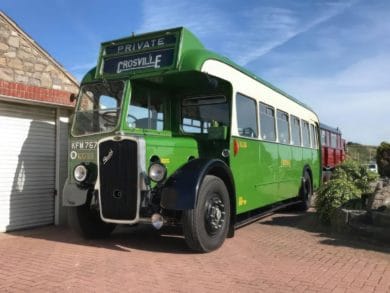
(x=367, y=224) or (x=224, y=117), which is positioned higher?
(x=224, y=117)

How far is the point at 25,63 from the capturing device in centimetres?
984

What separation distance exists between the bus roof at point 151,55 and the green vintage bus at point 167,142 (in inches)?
0.7

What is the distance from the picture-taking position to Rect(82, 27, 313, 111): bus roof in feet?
24.2

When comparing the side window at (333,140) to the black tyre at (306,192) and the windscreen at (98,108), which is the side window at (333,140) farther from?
the windscreen at (98,108)

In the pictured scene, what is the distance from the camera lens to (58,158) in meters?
9.82

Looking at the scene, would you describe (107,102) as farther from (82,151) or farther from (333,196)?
(333,196)

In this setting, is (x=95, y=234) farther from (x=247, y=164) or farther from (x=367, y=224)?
(x=367, y=224)

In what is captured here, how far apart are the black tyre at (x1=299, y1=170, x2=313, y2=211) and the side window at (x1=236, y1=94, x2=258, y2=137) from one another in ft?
14.7

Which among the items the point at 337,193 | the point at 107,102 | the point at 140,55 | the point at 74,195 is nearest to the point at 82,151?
the point at 74,195

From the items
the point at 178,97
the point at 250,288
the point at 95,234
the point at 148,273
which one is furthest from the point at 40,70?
the point at 250,288

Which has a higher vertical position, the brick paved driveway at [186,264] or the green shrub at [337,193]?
the green shrub at [337,193]

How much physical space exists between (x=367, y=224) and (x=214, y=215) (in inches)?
116

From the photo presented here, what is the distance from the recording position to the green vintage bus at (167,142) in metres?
6.81

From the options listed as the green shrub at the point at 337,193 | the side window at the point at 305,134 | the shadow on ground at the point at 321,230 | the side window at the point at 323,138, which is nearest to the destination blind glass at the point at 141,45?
the shadow on ground at the point at 321,230
